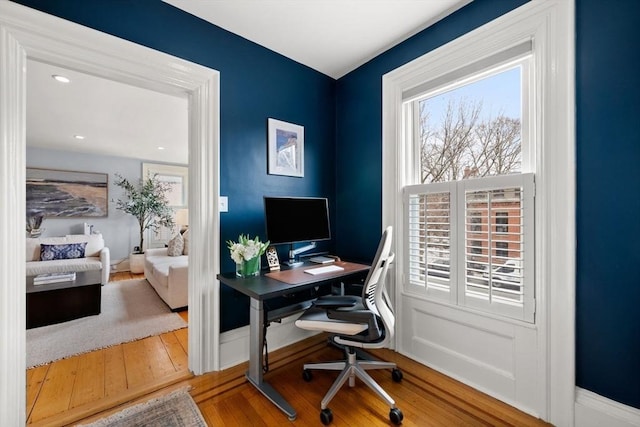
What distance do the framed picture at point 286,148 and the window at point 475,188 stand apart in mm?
967

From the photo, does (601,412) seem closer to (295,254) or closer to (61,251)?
(295,254)

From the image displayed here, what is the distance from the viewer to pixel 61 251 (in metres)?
4.07

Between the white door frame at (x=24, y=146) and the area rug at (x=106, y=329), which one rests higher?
the white door frame at (x=24, y=146)

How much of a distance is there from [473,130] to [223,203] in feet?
6.27

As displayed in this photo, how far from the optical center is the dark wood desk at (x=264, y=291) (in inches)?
61.1

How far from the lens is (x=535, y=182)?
153 centimetres

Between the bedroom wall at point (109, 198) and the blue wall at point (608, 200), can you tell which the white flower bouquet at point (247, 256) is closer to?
the blue wall at point (608, 200)

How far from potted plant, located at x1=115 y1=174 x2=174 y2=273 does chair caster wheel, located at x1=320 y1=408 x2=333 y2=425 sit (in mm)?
5113

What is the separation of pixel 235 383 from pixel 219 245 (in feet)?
3.12

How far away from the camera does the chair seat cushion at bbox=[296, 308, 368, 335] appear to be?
1.50 metres

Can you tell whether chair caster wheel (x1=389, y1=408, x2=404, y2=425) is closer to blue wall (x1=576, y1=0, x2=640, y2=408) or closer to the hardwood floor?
the hardwood floor

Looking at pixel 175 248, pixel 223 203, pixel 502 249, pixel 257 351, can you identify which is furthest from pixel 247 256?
pixel 175 248

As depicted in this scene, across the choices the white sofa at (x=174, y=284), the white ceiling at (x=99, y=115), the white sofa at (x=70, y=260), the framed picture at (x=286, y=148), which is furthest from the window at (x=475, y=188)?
the white sofa at (x=70, y=260)

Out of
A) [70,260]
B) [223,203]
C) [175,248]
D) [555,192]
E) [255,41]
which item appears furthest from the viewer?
[175,248]
